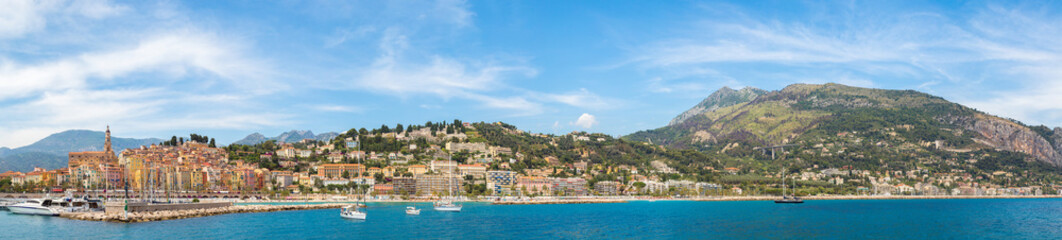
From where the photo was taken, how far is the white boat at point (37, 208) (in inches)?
2567

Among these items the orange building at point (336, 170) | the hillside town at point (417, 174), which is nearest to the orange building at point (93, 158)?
the hillside town at point (417, 174)

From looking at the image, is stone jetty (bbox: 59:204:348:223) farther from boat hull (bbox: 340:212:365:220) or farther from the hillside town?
the hillside town

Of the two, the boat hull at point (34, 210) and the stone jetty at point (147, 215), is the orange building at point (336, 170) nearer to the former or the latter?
the stone jetty at point (147, 215)

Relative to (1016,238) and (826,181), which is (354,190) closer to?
(1016,238)

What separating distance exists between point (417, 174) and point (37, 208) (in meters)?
76.7

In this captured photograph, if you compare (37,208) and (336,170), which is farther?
(336,170)

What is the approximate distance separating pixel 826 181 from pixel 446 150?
94.7 m

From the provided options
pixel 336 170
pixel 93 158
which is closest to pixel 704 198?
pixel 336 170

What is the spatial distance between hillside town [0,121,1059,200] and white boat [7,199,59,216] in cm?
2792

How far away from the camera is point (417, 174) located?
13962cm

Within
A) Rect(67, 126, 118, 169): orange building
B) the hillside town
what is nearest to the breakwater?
the hillside town

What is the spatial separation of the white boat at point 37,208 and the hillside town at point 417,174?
27.9 metres

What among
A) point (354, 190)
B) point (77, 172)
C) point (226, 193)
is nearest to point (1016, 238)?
point (354, 190)

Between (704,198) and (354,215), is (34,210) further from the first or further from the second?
(704,198)
